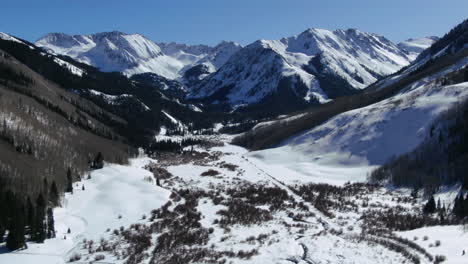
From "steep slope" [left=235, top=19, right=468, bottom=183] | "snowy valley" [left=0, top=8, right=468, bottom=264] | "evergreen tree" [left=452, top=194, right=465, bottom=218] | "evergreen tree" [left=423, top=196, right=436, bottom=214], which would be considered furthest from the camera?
"steep slope" [left=235, top=19, right=468, bottom=183]

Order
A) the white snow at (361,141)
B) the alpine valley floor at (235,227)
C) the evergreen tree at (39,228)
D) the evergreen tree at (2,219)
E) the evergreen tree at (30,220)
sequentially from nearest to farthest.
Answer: the alpine valley floor at (235,227)
the evergreen tree at (39,228)
the evergreen tree at (2,219)
the evergreen tree at (30,220)
the white snow at (361,141)

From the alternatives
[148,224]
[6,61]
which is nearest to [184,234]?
[148,224]

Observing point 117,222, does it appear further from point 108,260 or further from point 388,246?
point 388,246

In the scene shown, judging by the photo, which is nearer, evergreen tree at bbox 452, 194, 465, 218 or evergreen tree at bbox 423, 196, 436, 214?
evergreen tree at bbox 452, 194, 465, 218

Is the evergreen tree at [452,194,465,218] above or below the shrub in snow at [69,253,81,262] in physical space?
above

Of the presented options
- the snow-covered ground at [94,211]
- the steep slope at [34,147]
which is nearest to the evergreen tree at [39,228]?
the snow-covered ground at [94,211]

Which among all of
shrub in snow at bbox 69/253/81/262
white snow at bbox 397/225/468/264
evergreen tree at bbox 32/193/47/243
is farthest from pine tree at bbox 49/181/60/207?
white snow at bbox 397/225/468/264

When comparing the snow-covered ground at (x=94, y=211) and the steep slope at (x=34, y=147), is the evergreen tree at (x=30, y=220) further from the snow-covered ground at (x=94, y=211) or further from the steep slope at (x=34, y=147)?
the steep slope at (x=34, y=147)

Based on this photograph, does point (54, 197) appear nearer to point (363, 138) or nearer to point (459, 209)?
point (459, 209)

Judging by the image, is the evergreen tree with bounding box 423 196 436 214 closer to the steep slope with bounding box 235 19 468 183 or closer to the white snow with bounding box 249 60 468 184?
the white snow with bounding box 249 60 468 184

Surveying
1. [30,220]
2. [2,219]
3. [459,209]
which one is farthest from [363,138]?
[2,219]
